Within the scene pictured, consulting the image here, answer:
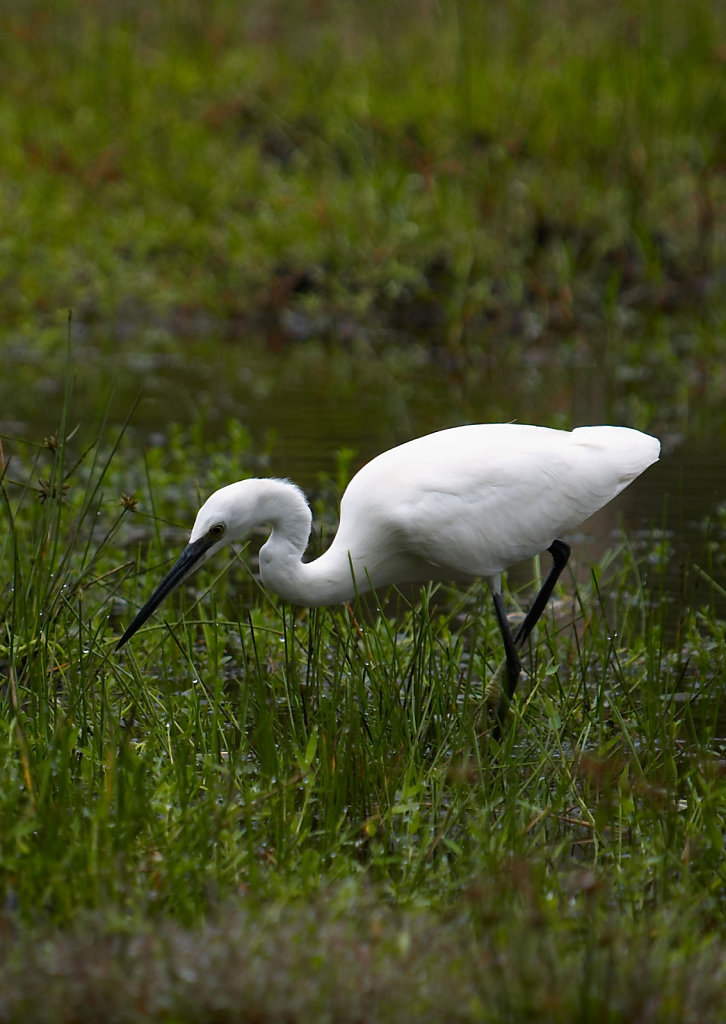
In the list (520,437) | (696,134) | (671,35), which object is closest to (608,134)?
(696,134)

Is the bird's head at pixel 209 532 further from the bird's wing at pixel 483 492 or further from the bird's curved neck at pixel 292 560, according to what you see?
the bird's wing at pixel 483 492

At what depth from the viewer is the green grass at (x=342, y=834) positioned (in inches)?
95.6

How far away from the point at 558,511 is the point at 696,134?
7.39 meters

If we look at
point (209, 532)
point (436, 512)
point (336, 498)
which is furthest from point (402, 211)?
point (209, 532)

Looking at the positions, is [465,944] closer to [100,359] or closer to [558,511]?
[558,511]

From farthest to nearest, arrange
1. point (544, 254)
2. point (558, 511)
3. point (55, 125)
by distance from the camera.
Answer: point (55, 125), point (544, 254), point (558, 511)

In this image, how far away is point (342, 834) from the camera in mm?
3195

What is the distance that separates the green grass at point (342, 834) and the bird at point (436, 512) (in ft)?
0.41

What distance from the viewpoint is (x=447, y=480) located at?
409cm

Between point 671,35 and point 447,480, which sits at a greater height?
point 671,35

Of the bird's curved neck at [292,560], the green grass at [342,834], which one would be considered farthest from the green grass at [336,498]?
the bird's curved neck at [292,560]

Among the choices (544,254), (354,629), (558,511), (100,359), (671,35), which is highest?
(671,35)

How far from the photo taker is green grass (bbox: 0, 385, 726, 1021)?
243 centimetres

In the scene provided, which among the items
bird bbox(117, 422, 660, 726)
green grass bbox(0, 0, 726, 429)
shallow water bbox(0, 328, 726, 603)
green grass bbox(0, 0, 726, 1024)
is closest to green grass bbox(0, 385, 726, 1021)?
green grass bbox(0, 0, 726, 1024)
